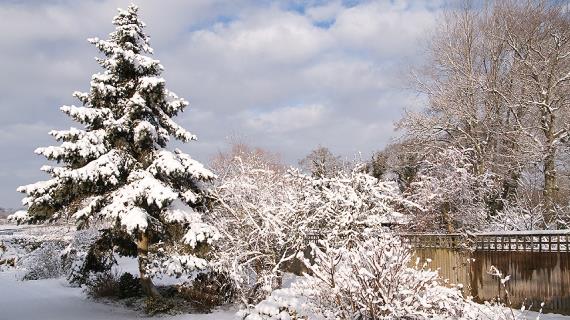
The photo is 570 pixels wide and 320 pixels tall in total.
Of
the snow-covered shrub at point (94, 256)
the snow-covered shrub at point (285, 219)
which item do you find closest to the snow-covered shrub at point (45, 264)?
the snow-covered shrub at point (94, 256)

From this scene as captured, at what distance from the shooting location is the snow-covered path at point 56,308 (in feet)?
37.6

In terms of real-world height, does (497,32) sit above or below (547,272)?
above

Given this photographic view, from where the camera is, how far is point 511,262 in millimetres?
11227

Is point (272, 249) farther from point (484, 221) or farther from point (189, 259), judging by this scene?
point (484, 221)

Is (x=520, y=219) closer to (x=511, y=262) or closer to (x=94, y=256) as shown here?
(x=511, y=262)

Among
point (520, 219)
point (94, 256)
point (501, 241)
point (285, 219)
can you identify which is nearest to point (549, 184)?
point (520, 219)

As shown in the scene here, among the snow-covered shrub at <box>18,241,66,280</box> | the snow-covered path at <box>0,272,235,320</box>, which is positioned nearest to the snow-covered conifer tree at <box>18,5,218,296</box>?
the snow-covered path at <box>0,272,235,320</box>

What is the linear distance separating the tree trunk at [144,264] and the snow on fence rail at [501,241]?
6.43m

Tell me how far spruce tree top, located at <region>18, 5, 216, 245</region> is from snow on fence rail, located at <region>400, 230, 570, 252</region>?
18.2 ft

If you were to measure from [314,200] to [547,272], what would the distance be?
534 centimetres

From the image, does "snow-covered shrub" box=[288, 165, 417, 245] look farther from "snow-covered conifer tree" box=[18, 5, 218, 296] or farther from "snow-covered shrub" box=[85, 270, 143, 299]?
"snow-covered shrub" box=[85, 270, 143, 299]

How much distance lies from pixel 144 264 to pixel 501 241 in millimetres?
8408

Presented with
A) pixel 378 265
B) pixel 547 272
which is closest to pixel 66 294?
pixel 378 265

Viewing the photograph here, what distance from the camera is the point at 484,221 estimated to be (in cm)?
1706
